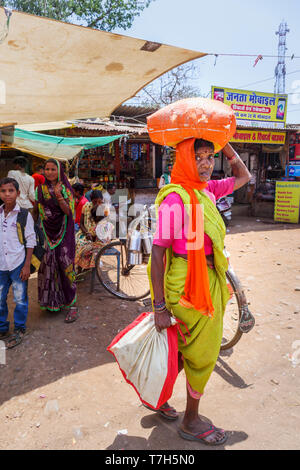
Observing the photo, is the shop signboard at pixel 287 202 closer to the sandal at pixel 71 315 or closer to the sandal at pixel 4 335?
the sandal at pixel 71 315

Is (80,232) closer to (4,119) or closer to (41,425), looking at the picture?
(4,119)

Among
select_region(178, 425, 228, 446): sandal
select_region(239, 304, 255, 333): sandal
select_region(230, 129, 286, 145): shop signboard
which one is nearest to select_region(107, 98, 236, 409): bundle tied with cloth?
select_region(178, 425, 228, 446): sandal

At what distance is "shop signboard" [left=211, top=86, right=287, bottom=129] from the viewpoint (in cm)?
1020

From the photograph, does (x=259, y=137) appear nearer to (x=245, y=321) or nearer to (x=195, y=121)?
(x=245, y=321)

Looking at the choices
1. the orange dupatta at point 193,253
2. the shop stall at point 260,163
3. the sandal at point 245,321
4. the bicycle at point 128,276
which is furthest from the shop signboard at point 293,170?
the orange dupatta at point 193,253

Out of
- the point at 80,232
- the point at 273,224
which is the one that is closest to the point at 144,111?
the point at 273,224

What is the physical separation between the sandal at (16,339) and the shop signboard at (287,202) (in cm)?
890

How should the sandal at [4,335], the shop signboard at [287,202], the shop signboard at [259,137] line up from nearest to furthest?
the sandal at [4,335] < the shop signboard at [287,202] < the shop signboard at [259,137]

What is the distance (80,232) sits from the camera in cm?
467

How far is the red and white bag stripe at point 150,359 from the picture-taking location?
1.79m

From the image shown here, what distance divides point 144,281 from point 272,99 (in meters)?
9.32

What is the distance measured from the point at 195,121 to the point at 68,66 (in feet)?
6.02

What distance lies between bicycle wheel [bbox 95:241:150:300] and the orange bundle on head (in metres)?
2.69
